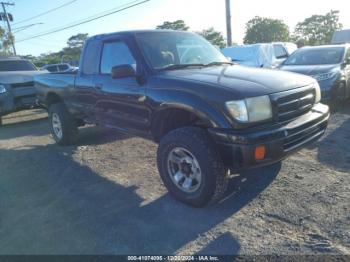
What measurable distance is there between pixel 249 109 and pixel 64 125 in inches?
160

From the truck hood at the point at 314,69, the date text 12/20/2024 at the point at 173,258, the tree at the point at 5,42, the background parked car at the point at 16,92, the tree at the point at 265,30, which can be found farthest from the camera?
the tree at the point at 265,30

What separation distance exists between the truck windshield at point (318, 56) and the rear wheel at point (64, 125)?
597cm

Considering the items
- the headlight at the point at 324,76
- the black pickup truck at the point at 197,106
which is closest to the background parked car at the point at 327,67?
the headlight at the point at 324,76

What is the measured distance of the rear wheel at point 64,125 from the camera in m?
6.00

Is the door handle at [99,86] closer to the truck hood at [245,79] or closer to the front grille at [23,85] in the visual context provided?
the truck hood at [245,79]

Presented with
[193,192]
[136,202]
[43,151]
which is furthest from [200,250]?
[43,151]

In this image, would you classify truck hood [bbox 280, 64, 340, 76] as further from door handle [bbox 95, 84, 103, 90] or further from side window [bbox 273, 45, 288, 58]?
door handle [bbox 95, 84, 103, 90]

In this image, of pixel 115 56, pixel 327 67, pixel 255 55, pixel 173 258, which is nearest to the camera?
pixel 173 258

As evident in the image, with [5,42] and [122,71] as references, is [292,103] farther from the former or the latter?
[5,42]

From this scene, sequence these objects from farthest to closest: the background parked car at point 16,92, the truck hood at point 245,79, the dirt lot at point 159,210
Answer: the background parked car at point 16,92, the truck hood at point 245,79, the dirt lot at point 159,210

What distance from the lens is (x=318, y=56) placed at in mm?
8500

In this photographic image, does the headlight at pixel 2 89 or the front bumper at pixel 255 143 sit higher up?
the headlight at pixel 2 89

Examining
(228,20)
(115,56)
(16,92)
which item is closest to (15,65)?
(16,92)

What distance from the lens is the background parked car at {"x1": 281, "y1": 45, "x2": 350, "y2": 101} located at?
24.1 ft
